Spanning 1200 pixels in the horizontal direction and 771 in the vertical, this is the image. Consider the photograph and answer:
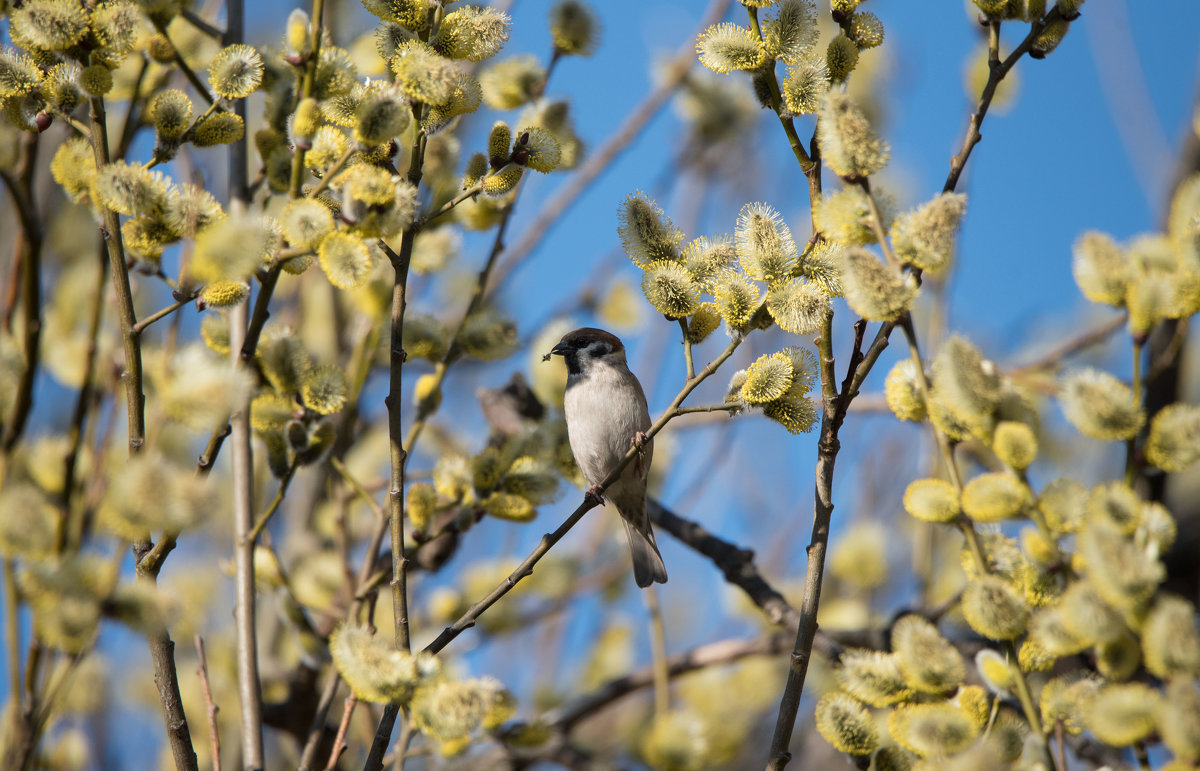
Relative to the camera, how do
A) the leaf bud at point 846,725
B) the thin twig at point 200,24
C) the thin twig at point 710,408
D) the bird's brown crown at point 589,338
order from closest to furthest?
1. the leaf bud at point 846,725
2. the thin twig at point 710,408
3. the thin twig at point 200,24
4. the bird's brown crown at point 589,338

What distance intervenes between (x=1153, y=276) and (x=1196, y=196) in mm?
181

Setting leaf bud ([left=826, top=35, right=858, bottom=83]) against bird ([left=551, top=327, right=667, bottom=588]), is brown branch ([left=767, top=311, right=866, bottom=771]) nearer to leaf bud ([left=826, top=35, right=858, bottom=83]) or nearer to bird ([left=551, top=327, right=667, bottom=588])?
leaf bud ([left=826, top=35, right=858, bottom=83])

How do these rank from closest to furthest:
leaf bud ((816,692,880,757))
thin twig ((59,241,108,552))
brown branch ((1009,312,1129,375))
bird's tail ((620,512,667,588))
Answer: leaf bud ((816,692,880,757))
thin twig ((59,241,108,552))
brown branch ((1009,312,1129,375))
bird's tail ((620,512,667,588))

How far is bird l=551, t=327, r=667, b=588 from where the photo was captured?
11.3 ft

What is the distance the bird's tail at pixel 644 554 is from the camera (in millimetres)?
3422

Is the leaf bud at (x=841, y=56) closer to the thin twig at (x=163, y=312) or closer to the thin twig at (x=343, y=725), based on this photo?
the thin twig at (x=163, y=312)

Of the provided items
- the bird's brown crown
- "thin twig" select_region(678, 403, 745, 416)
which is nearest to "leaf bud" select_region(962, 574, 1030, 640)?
"thin twig" select_region(678, 403, 745, 416)

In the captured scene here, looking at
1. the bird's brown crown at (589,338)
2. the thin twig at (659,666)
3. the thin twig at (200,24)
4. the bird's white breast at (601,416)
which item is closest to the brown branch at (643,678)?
the thin twig at (659,666)

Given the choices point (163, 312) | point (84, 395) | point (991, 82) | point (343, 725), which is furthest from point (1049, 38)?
point (84, 395)

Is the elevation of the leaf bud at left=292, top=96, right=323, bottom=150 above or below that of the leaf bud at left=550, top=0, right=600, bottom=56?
below

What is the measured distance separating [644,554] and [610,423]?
0.51m

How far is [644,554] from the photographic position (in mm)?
3564

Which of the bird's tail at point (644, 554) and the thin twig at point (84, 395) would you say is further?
the bird's tail at point (644, 554)

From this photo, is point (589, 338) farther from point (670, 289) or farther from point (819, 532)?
point (819, 532)
